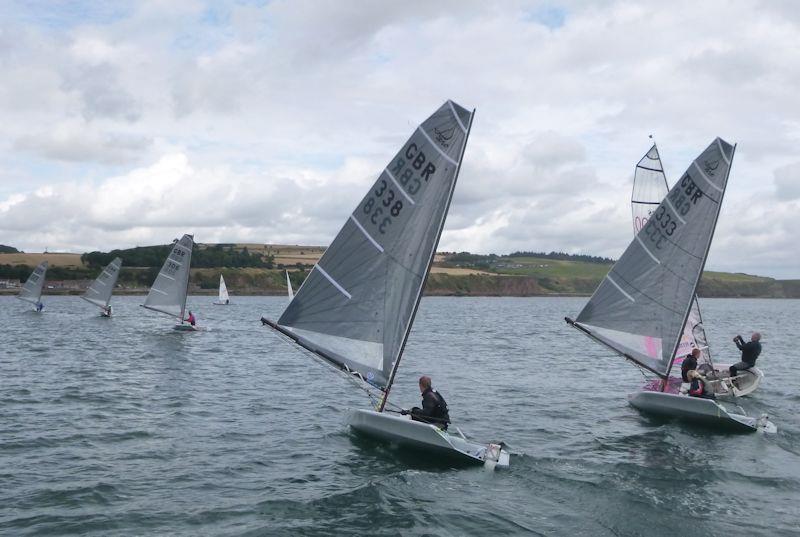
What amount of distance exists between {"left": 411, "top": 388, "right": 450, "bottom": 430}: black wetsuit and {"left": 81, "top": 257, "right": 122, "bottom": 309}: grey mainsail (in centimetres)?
5663

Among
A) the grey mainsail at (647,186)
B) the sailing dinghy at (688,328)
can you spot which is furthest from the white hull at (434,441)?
the grey mainsail at (647,186)

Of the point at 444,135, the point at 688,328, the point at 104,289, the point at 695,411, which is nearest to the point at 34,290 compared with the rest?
the point at 104,289

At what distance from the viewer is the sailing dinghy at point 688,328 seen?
83.6 ft

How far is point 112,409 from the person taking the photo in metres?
23.1

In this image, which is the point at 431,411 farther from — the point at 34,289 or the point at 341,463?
the point at 34,289

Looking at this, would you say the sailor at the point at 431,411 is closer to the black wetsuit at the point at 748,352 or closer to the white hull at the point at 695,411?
A: the white hull at the point at 695,411

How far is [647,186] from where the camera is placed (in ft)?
98.9

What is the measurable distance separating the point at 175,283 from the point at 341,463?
3930 cm

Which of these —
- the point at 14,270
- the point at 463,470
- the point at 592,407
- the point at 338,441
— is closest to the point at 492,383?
the point at 592,407

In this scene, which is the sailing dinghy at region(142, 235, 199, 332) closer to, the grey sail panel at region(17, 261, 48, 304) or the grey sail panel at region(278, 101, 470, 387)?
the grey sail panel at region(17, 261, 48, 304)

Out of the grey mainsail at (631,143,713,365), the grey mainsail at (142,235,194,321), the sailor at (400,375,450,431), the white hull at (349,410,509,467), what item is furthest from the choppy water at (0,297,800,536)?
the grey mainsail at (142,235,194,321)

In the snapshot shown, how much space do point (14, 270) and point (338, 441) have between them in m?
149

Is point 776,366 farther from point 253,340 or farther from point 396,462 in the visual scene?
point 253,340

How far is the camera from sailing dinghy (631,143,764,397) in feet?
83.6
